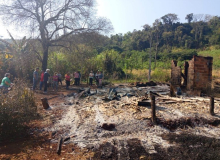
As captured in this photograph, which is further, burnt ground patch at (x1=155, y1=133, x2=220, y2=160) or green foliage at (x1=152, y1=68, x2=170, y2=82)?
green foliage at (x1=152, y1=68, x2=170, y2=82)

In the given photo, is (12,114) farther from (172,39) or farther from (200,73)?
(172,39)

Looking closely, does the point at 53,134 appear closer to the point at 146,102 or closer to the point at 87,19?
the point at 146,102

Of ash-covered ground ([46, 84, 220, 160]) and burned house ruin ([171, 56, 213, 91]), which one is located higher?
burned house ruin ([171, 56, 213, 91])

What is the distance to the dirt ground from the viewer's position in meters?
4.39

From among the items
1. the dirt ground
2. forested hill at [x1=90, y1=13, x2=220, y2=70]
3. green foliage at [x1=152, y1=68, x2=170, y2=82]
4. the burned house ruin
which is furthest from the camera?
forested hill at [x1=90, y1=13, x2=220, y2=70]

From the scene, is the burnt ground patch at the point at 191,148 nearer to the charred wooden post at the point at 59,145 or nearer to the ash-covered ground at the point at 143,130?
the ash-covered ground at the point at 143,130

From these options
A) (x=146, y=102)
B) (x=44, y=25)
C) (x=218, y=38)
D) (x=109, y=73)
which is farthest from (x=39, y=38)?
(x=218, y=38)

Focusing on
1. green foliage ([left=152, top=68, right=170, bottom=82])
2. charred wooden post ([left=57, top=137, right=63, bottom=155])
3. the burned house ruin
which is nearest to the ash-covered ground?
charred wooden post ([left=57, top=137, right=63, bottom=155])

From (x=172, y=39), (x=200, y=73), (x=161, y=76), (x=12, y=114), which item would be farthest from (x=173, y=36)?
(x=12, y=114)

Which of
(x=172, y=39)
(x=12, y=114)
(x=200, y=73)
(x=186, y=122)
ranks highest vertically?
(x=172, y=39)

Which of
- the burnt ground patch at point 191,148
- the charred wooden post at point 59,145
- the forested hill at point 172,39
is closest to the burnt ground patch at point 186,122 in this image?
the burnt ground patch at point 191,148

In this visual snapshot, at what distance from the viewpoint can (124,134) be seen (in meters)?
5.55

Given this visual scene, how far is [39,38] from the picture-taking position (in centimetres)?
1647

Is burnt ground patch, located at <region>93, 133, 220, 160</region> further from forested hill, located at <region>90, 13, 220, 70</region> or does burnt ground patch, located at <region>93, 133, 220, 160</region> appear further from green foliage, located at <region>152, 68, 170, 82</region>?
forested hill, located at <region>90, 13, 220, 70</region>
